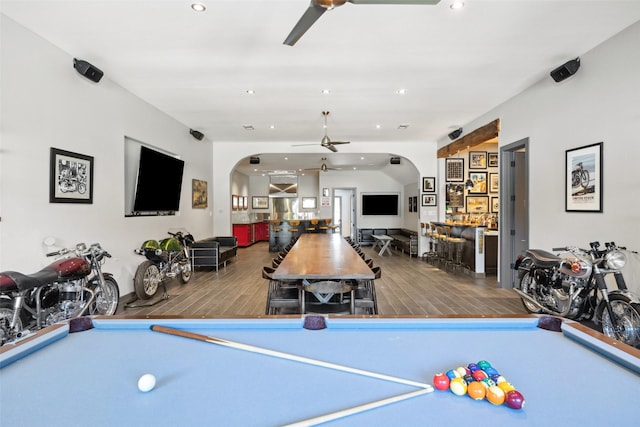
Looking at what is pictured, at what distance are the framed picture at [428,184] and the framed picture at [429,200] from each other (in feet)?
0.42

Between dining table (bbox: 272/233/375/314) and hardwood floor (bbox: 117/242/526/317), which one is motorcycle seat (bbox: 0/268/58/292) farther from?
dining table (bbox: 272/233/375/314)

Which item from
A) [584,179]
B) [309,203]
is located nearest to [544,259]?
[584,179]

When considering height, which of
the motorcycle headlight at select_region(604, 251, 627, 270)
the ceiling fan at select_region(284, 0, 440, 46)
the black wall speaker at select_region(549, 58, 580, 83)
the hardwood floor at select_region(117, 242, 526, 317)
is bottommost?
the hardwood floor at select_region(117, 242, 526, 317)

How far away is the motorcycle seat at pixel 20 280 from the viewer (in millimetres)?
2266

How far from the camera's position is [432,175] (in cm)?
781

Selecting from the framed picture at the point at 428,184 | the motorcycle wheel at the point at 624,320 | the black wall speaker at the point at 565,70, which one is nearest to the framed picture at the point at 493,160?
the framed picture at the point at 428,184

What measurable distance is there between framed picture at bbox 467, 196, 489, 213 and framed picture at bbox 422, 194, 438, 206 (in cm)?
Answer: 81

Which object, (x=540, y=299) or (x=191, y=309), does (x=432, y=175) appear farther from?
(x=191, y=309)

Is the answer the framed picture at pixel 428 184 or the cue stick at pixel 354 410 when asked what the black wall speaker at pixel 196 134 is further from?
the cue stick at pixel 354 410

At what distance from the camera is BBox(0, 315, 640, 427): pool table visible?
0.82 m

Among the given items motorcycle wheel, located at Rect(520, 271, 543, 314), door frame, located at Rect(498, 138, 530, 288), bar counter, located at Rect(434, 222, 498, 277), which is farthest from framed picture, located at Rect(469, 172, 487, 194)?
motorcycle wheel, located at Rect(520, 271, 543, 314)

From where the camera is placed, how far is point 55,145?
10.4 ft

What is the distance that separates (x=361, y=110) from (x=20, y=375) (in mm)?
5061

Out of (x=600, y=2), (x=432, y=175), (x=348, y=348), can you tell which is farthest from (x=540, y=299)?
(x=432, y=175)
